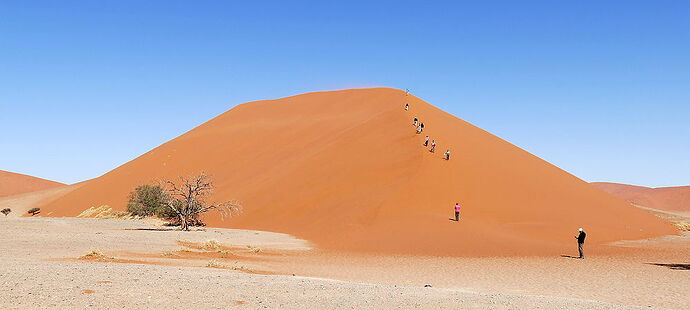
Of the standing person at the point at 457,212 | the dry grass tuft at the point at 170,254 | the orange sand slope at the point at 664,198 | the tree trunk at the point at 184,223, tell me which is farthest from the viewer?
the orange sand slope at the point at 664,198

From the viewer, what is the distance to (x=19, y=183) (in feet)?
440

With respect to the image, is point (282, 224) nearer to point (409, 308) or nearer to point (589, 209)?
point (589, 209)

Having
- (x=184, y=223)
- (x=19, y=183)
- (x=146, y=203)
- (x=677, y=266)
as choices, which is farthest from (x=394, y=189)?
(x=19, y=183)

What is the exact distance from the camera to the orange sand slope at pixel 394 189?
3156cm

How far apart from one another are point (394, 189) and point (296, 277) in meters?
23.7

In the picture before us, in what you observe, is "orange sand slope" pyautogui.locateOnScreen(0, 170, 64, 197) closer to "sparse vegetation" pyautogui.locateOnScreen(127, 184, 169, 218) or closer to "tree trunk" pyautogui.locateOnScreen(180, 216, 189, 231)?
"sparse vegetation" pyautogui.locateOnScreen(127, 184, 169, 218)

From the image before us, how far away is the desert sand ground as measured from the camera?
1063 centimetres

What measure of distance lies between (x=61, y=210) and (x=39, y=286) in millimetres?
57642

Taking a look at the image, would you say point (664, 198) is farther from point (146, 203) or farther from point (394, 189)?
point (146, 203)

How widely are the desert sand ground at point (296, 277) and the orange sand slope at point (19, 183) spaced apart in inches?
4537

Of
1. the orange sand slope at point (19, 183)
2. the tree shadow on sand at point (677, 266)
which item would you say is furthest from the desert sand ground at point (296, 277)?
the orange sand slope at point (19, 183)

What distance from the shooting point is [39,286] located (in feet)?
35.1

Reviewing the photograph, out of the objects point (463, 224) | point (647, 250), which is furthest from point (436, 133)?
point (647, 250)

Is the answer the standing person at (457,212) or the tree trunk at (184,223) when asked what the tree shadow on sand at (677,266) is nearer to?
the standing person at (457,212)
